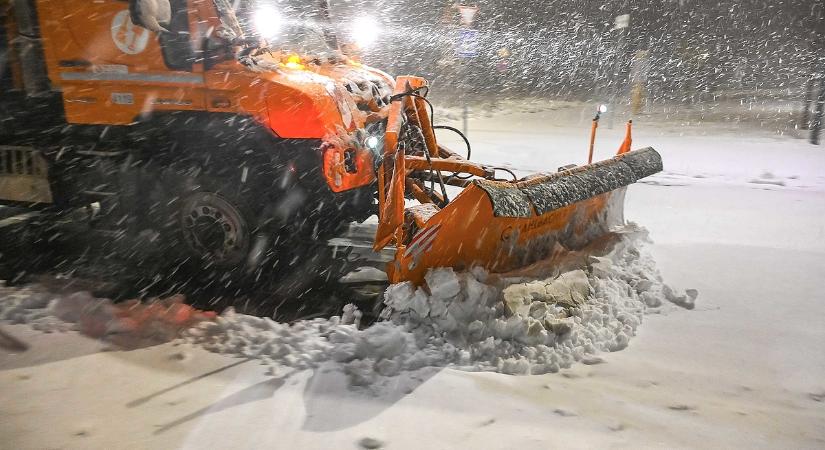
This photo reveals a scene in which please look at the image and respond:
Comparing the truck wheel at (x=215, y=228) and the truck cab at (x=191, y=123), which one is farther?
the truck wheel at (x=215, y=228)

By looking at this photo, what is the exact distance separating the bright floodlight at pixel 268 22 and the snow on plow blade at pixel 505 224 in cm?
240

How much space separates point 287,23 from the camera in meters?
5.82

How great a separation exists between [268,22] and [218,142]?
1.40 meters

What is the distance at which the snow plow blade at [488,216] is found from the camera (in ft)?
12.3

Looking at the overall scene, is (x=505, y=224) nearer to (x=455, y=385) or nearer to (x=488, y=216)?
(x=488, y=216)

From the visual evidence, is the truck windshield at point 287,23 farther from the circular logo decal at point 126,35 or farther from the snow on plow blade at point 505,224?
the snow on plow blade at point 505,224

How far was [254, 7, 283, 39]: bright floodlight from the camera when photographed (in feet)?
17.5

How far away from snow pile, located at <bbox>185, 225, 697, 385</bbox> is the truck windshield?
101 inches

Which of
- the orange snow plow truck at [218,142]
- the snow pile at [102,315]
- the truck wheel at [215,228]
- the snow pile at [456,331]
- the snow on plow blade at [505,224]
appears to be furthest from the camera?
the truck wheel at [215,228]

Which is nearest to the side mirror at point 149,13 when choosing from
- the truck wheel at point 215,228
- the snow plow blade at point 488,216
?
the truck wheel at point 215,228

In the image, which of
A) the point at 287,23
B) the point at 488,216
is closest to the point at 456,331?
the point at 488,216

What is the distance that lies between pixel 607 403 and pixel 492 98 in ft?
67.1

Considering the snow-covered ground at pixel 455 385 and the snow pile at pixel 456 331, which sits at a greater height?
the snow pile at pixel 456 331

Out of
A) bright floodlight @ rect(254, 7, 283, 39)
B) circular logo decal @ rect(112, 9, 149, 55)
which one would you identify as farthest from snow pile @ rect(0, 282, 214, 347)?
bright floodlight @ rect(254, 7, 283, 39)
